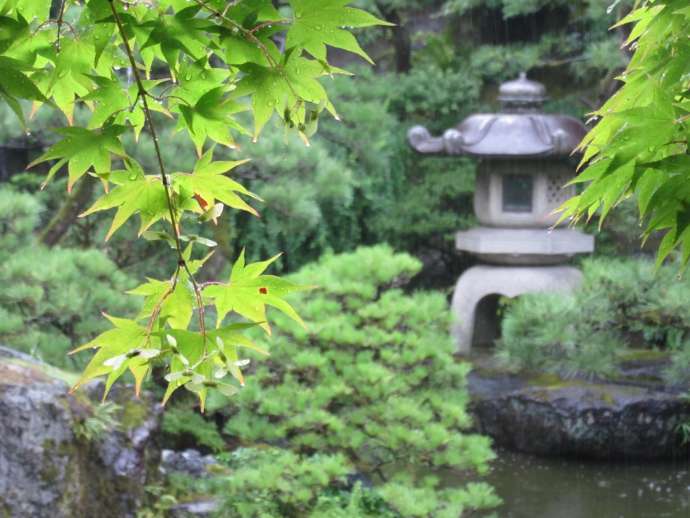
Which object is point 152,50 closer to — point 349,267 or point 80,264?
point 349,267

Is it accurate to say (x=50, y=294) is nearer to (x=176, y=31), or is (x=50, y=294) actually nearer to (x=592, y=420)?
(x=592, y=420)

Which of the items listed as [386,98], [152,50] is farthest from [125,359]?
[386,98]

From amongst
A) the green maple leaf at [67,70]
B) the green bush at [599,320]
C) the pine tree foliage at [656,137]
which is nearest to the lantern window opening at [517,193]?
the green bush at [599,320]

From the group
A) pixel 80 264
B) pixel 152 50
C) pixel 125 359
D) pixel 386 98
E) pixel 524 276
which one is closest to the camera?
pixel 125 359

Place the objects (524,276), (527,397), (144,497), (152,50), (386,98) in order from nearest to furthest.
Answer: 1. (152,50)
2. (144,497)
3. (527,397)
4. (524,276)
5. (386,98)

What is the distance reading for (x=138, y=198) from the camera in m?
1.08

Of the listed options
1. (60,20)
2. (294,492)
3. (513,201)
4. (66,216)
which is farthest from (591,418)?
(60,20)

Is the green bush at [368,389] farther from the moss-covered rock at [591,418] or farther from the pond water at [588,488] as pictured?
the moss-covered rock at [591,418]

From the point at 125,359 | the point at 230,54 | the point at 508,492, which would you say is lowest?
the point at 508,492

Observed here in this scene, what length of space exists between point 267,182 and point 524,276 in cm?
272

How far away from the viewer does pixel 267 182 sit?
5371mm

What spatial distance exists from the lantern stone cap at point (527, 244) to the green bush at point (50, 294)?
3582mm

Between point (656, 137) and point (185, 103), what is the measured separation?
0.51 m

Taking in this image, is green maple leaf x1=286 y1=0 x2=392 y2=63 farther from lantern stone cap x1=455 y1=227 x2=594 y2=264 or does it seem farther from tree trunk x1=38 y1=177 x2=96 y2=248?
lantern stone cap x1=455 y1=227 x2=594 y2=264
